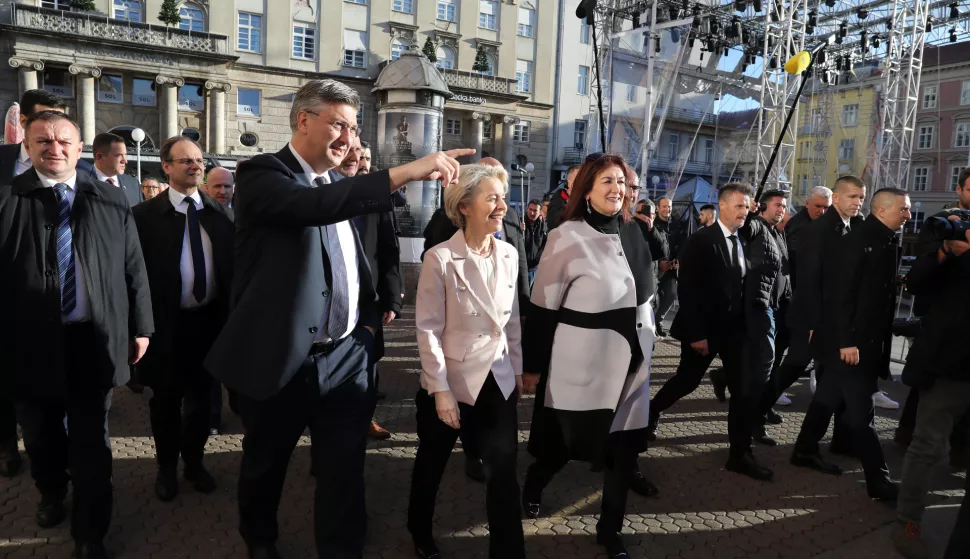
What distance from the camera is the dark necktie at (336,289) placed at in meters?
2.65

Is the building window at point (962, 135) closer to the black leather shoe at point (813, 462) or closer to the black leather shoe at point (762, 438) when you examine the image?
the black leather shoe at point (762, 438)

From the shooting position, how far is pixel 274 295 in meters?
2.52

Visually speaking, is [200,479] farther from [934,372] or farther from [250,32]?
[250,32]

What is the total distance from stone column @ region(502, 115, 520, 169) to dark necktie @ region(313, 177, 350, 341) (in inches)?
1488

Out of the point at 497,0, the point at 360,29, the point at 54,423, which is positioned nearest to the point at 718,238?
the point at 54,423

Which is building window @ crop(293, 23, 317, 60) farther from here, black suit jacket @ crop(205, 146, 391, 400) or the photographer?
the photographer

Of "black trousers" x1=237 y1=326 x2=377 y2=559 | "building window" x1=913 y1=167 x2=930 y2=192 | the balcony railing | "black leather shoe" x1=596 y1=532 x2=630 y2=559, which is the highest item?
the balcony railing

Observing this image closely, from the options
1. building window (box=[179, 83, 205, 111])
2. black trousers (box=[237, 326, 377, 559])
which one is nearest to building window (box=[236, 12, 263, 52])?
building window (box=[179, 83, 205, 111])

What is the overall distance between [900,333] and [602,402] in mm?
3531

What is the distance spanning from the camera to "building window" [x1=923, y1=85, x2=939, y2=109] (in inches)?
1875

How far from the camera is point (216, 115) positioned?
32.0m

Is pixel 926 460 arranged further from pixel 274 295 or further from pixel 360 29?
pixel 360 29

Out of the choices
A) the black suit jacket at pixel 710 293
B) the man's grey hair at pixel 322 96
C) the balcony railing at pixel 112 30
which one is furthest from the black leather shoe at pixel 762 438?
the balcony railing at pixel 112 30

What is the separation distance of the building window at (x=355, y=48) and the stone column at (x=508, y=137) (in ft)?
28.7
